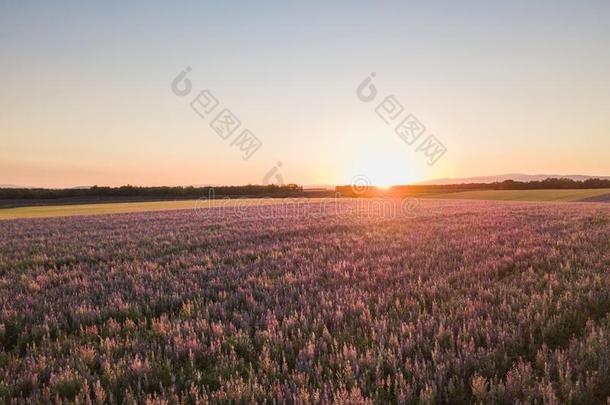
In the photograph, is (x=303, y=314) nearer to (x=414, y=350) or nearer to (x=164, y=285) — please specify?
(x=414, y=350)

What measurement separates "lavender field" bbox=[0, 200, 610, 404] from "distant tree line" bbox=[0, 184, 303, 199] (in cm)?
8913

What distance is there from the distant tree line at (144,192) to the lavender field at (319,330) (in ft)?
292

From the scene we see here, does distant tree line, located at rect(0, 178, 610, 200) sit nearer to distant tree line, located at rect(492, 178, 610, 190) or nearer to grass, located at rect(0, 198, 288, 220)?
distant tree line, located at rect(492, 178, 610, 190)

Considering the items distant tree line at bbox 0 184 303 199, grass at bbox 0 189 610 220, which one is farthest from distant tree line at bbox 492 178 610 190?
distant tree line at bbox 0 184 303 199

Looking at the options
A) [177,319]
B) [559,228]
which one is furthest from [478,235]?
[177,319]

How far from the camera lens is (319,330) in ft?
14.7

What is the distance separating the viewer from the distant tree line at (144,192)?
87125mm

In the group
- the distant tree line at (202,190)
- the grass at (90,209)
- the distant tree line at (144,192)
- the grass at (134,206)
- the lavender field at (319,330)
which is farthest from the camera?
the distant tree line at (202,190)

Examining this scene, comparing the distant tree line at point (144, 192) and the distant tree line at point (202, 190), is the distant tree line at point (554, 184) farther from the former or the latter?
the distant tree line at point (144, 192)

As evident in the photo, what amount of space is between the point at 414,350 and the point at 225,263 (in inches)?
236

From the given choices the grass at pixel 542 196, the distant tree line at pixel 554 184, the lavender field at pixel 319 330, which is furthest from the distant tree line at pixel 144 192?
the lavender field at pixel 319 330

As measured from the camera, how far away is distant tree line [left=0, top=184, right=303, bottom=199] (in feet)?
286

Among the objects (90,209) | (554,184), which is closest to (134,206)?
(90,209)

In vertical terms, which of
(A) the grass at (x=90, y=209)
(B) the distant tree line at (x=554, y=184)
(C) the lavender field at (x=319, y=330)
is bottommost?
(C) the lavender field at (x=319, y=330)
